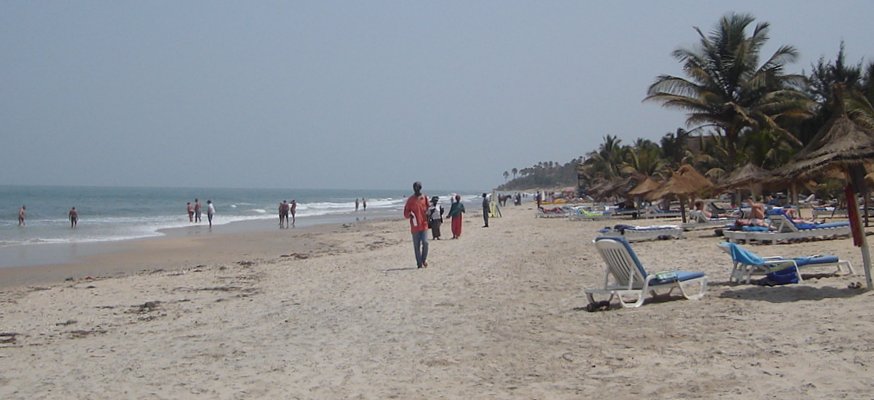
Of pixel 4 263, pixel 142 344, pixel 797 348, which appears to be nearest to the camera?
pixel 797 348

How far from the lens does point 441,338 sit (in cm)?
677

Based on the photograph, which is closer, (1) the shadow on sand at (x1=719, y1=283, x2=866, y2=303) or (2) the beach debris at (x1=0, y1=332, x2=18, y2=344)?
(1) the shadow on sand at (x1=719, y1=283, x2=866, y2=303)

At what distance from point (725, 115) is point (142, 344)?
21241 mm

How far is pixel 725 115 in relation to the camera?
79.4ft

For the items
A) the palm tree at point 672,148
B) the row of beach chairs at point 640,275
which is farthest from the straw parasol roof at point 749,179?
the palm tree at point 672,148

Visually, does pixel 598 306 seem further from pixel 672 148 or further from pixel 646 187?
pixel 672 148

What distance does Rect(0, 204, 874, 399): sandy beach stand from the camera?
200 inches

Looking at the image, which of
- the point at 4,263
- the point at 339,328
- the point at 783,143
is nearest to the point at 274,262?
the point at 4,263

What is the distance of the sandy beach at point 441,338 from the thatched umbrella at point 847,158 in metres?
0.70

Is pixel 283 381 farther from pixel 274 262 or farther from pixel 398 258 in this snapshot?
pixel 274 262

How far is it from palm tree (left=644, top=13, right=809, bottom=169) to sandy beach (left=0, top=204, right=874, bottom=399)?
12.5m

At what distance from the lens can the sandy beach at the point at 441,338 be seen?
16.7ft

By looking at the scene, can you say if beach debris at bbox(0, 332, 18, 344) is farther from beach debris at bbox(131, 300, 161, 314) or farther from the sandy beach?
Result: beach debris at bbox(131, 300, 161, 314)

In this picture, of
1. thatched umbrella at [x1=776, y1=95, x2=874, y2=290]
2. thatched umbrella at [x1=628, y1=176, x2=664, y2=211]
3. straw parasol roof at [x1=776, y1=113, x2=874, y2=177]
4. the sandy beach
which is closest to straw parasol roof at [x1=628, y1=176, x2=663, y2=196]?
thatched umbrella at [x1=628, y1=176, x2=664, y2=211]
